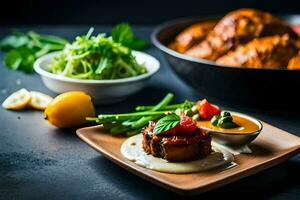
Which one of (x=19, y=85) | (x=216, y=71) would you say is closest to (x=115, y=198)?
(x=216, y=71)

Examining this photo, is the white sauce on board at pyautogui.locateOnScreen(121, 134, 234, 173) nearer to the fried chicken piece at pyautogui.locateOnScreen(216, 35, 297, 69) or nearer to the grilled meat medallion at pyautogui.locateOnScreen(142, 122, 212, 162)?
the grilled meat medallion at pyautogui.locateOnScreen(142, 122, 212, 162)

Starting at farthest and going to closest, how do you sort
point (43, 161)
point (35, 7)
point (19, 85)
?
1. point (35, 7)
2. point (19, 85)
3. point (43, 161)

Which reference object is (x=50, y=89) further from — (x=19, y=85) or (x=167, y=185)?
(x=167, y=185)

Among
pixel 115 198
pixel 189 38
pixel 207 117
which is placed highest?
pixel 189 38

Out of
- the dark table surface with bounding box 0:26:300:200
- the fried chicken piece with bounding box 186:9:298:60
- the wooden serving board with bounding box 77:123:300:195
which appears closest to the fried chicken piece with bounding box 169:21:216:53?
the fried chicken piece with bounding box 186:9:298:60

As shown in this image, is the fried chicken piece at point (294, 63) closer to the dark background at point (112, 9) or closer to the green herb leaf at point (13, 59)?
the green herb leaf at point (13, 59)

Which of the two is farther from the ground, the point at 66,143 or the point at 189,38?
the point at 189,38
